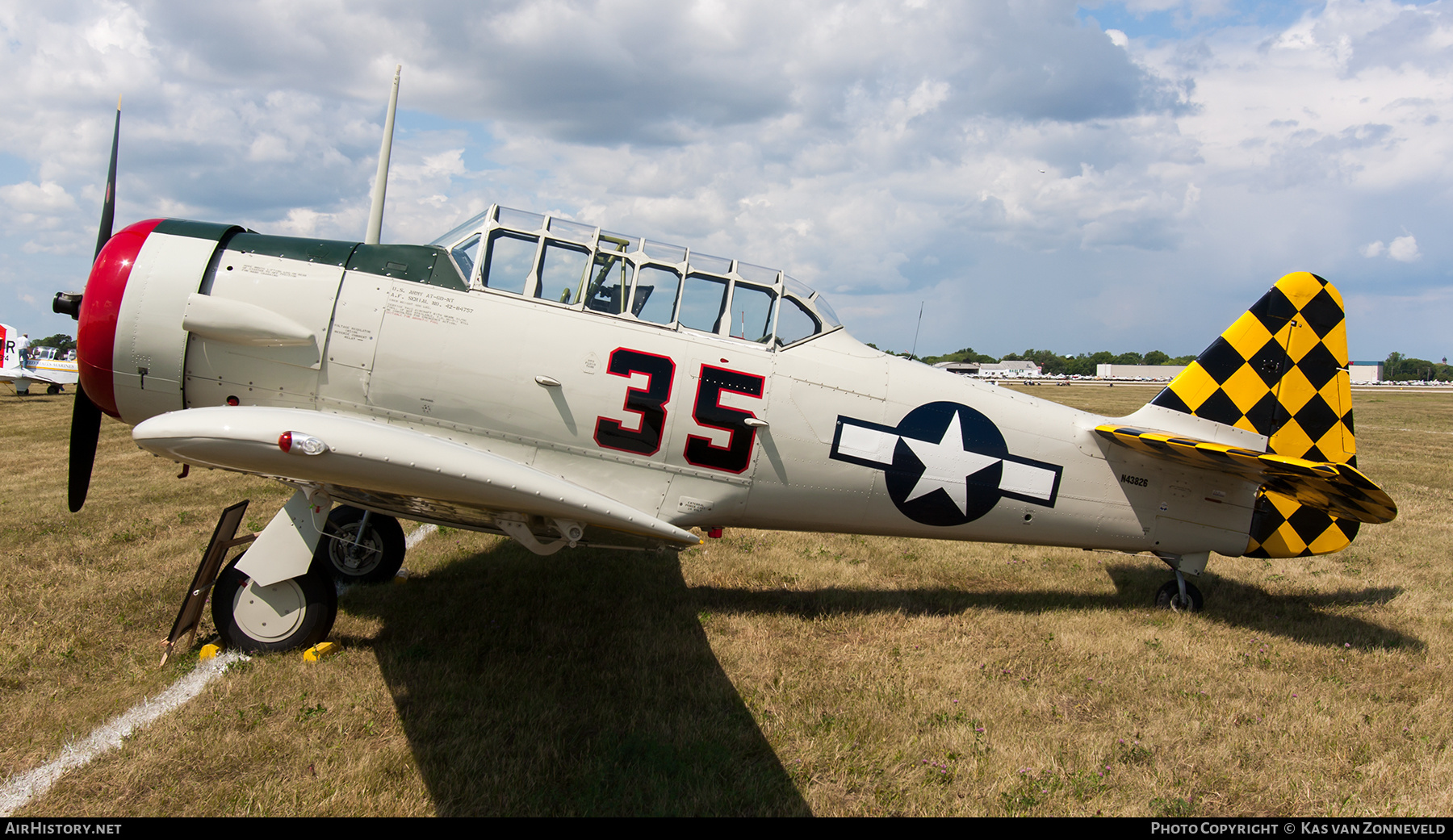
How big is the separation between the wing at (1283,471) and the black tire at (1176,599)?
1.04 metres

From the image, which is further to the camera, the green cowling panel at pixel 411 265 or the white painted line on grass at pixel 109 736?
the green cowling panel at pixel 411 265

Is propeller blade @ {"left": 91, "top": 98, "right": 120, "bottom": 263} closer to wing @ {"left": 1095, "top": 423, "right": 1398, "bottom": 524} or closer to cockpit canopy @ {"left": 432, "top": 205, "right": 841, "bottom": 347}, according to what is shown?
cockpit canopy @ {"left": 432, "top": 205, "right": 841, "bottom": 347}

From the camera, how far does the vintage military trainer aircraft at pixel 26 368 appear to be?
2441 centimetres

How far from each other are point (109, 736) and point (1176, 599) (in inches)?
276

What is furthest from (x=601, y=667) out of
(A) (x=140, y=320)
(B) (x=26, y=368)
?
(B) (x=26, y=368)

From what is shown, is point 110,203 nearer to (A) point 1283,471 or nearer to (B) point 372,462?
(B) point 372,462


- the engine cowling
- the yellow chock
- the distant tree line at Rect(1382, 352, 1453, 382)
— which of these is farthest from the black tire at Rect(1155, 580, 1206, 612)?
the distant tree line at Rect(1382, 352, 1453, 382)

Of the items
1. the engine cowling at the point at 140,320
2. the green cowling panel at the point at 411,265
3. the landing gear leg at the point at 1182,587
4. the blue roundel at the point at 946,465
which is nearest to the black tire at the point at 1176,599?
the landing gear leg at the point at 1182,587

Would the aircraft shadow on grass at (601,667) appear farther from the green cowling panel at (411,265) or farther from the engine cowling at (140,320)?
the green cowling panel at (411,265)

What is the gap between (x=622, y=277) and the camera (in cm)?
477

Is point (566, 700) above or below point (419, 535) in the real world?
above

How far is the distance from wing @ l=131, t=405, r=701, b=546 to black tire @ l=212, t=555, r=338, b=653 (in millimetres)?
654
